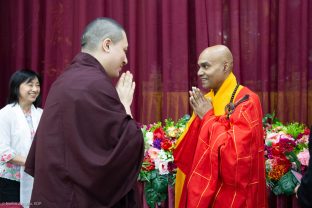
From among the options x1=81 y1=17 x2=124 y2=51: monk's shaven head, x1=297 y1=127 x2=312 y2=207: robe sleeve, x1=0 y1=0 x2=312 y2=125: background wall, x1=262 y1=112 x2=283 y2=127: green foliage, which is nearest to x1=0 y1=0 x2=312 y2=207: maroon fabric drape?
x1=0 y1=0 x2=312 y2=125: background wall

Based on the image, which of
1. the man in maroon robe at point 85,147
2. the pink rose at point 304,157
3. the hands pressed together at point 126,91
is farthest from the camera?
the pink rose at point 304,157

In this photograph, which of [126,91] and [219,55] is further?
[219,55]

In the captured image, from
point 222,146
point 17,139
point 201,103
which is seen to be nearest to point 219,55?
point 201,103

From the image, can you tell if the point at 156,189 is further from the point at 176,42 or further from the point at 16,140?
the point at 176,42

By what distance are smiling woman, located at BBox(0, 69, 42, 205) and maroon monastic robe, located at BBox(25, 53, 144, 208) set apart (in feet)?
3.81

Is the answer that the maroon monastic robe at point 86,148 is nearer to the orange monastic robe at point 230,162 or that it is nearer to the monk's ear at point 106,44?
the monk's ear at point 106,44

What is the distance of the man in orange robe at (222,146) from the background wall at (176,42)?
1.06m

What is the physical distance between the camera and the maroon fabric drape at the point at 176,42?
3.47 meters

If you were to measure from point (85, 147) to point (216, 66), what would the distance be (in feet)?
3.48

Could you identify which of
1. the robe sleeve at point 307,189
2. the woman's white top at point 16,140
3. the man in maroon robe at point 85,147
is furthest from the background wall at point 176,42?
the man in maroon robe at point 85,147

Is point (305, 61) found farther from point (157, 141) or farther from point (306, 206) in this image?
point (306, 206)

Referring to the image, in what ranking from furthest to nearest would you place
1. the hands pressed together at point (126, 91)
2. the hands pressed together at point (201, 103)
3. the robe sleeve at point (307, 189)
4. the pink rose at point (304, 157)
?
the pink rose at point (304, 157) < the hands pressed together at point (201, 103) < the hands pressed together at point (126, 91) < the robe sleeve at point (307, 189)

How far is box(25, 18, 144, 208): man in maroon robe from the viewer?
67.4 inches

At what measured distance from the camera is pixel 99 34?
6.32 feet
